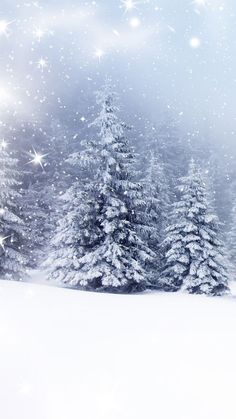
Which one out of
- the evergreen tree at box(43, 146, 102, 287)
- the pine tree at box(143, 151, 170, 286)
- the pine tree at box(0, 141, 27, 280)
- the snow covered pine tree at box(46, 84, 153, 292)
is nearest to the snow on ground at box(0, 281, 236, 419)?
the snow covered pine tree at box(46, 84, 153, 292)

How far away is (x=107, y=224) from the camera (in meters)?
19.3

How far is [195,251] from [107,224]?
19.4 ft

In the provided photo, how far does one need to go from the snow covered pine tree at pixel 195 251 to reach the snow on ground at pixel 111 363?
12360 mm

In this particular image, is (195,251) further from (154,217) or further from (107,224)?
(107,224)

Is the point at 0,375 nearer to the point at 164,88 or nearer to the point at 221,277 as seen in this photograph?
the point at 221,277

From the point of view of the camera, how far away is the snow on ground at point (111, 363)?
16.5ft

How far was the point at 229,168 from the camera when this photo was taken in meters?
70.7

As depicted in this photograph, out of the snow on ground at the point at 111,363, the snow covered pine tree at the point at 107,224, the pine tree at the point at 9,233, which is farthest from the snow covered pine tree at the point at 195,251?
the snow on ground at the point at 111,363

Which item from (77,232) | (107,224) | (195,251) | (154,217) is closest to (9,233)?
(77,232)

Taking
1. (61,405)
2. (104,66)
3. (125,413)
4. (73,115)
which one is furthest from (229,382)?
(104,66)

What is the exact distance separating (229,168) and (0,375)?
226 ft

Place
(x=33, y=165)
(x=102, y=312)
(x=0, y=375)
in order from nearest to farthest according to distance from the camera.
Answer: (x=0, y=375) → (x=102, y=312) → (x=33, y=165)

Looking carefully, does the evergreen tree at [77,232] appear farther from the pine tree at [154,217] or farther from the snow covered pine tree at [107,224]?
the pine tree at [154,217]

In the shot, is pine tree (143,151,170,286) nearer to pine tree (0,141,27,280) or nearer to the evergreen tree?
the evergreen tree
